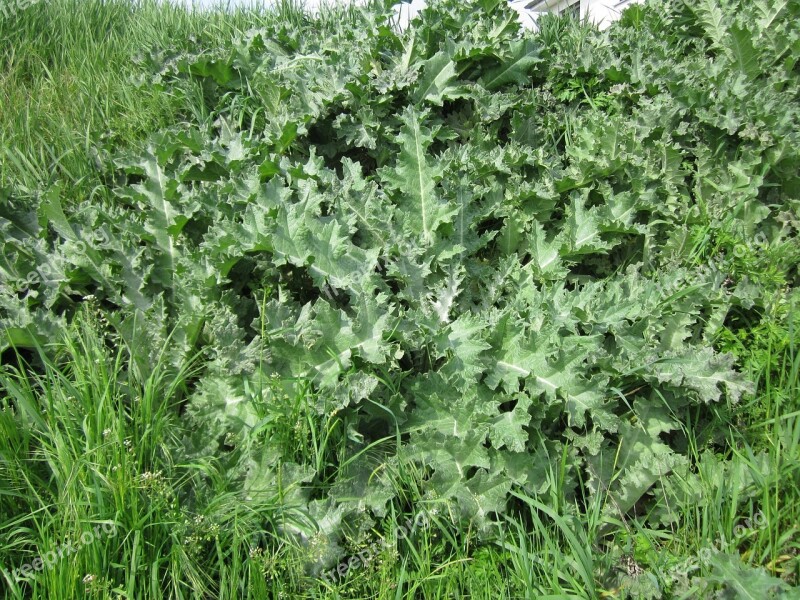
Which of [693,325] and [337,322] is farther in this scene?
[693,325]

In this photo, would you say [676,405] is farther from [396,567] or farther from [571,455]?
[396,567]

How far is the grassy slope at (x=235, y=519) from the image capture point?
2059mm

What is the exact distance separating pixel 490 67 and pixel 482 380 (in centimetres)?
204

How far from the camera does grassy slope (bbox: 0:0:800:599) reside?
2059 mm

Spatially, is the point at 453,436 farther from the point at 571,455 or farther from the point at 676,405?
the point at 676,405

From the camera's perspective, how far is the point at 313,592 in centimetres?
214

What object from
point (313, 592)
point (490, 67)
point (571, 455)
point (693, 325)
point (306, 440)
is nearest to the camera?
point (313, 592)

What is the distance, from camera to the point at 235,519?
2.11 meters

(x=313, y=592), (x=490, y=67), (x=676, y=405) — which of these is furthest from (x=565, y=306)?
(x=490, y=67)

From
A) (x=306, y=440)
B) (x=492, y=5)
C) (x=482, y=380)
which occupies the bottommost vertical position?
(x=306, y=440)

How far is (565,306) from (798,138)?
1569 millimetres

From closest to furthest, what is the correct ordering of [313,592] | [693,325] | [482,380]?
[313,592] → [482,380] → [693,325]

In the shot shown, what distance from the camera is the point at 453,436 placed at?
2.41m

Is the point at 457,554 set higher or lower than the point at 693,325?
lower
